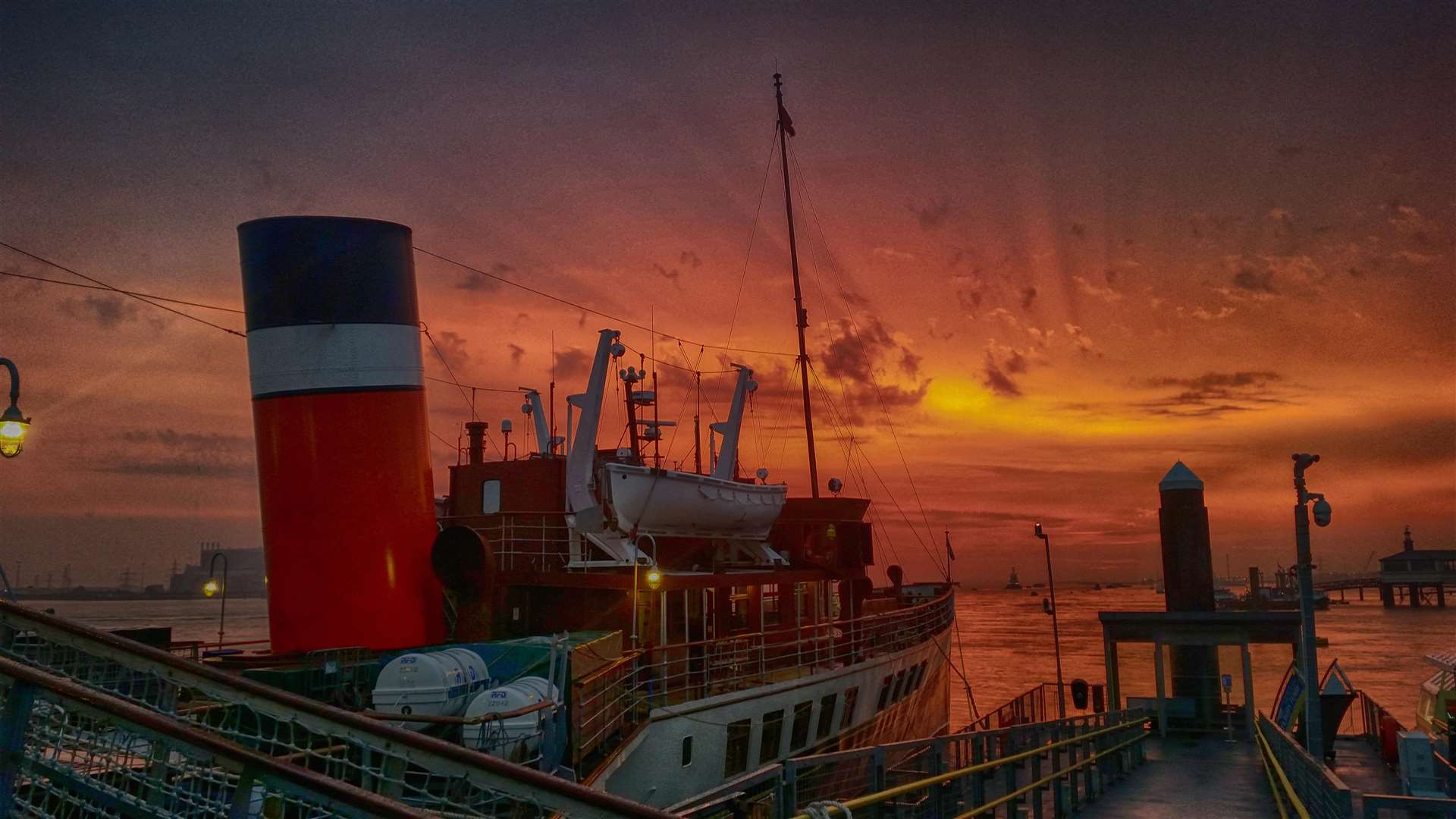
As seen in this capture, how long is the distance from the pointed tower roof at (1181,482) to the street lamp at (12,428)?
27782 mm

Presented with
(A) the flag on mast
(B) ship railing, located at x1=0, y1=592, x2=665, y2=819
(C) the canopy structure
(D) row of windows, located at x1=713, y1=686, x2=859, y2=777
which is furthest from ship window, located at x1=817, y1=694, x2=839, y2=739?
(A) the flag on mast

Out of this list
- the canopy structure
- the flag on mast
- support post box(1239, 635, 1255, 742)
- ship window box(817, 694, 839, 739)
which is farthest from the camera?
the flag on mast

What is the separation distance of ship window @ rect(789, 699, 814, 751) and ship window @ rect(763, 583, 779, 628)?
13.4ft

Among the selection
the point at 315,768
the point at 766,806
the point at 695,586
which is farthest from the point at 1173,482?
the point at 315,768

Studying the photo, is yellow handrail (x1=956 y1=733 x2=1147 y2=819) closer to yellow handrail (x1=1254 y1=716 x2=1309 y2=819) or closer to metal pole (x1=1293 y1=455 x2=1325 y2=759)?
yellow handrail (x1=1254 y1=716 x2=1309 y2=819)

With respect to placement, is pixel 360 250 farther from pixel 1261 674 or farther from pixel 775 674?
pixel 1261 674

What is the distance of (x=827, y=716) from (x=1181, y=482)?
1442 centimetres

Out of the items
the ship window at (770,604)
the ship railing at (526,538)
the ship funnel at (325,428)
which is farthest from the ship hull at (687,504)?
the ship funnel at (325,428)

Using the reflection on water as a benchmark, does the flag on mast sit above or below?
above

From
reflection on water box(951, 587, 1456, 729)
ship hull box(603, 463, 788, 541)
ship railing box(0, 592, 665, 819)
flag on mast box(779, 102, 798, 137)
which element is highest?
flag on mast box(779, 102, 798, 137)

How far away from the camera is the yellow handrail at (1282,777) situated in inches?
389

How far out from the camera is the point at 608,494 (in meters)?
18.8

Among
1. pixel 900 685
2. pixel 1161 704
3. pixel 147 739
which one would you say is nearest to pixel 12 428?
pixel 147 739

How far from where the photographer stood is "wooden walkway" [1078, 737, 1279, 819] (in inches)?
590
